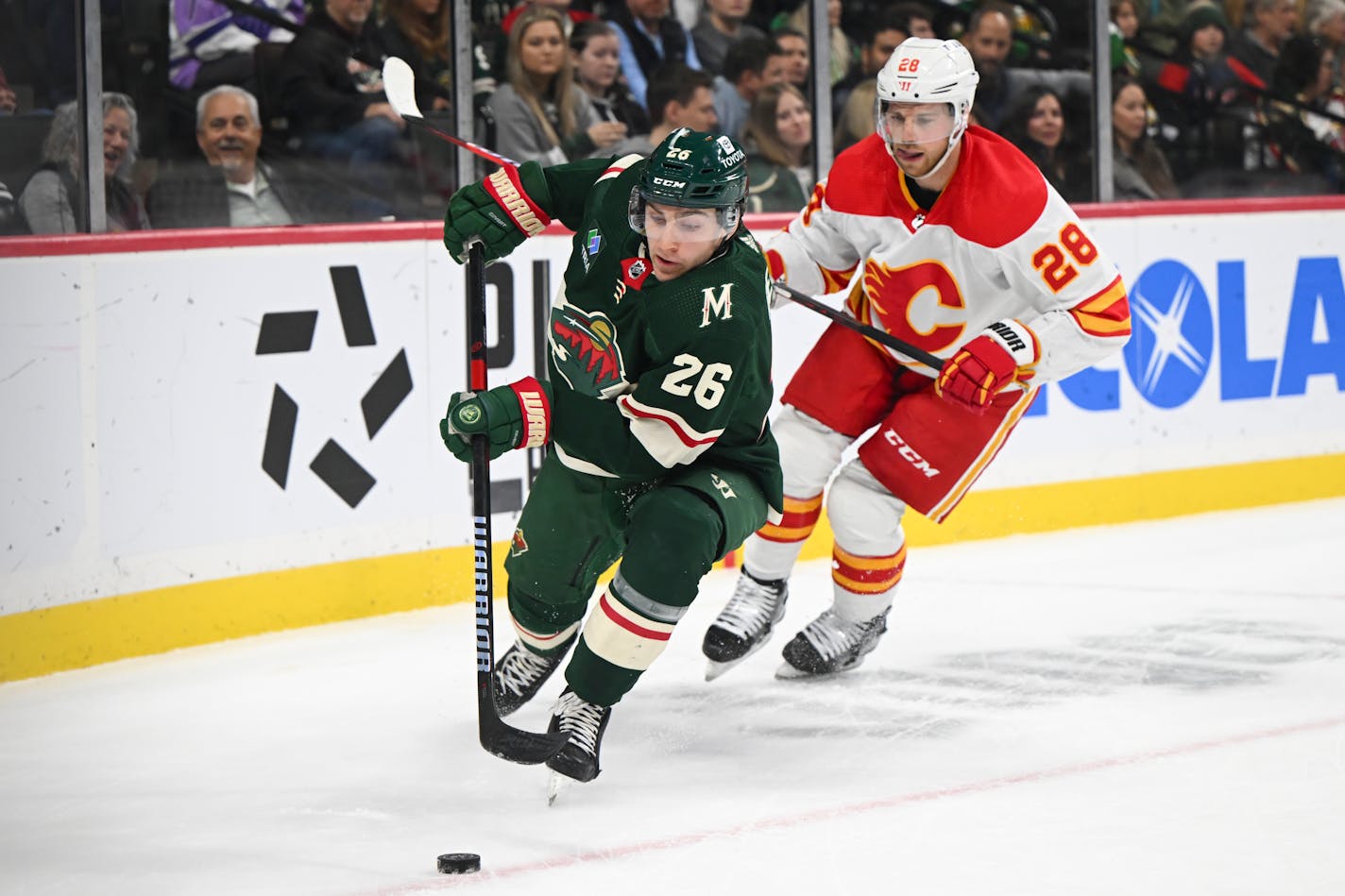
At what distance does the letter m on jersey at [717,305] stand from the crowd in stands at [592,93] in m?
2.01

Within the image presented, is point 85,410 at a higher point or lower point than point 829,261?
lower

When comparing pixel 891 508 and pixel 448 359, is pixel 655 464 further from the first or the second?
pixel 448 359

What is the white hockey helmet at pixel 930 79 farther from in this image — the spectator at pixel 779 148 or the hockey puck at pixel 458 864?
the spectator at pixel 779 148

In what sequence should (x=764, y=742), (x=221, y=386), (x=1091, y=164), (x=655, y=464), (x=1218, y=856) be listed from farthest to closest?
(x=1091, y=164), (x=221, y=386), (x=764, y=742), (x=655, y=464), (x=1218, y=856)

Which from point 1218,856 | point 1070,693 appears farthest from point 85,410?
point 1218,856

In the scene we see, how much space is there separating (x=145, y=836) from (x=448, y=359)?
2.14 metres

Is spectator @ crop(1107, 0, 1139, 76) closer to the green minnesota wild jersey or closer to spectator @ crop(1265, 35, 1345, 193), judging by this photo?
spectator @ crop(1265, 35, 1345, 193)

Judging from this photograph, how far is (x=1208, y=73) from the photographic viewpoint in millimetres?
7031

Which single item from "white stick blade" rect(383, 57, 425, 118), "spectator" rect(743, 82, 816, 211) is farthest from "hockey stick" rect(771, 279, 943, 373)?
"spectator" rect(743, 82, 816, 211)

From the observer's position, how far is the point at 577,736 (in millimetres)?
3041

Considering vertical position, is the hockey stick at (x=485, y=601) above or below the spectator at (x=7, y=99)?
below

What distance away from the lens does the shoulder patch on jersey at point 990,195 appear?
143 inches

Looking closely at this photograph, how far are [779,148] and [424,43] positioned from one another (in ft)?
4.22

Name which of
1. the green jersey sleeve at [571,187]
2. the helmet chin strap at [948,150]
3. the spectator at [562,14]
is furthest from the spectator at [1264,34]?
the green jersey sleeve at [571,187]
